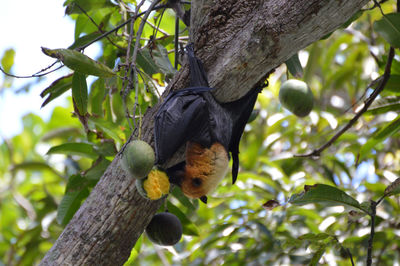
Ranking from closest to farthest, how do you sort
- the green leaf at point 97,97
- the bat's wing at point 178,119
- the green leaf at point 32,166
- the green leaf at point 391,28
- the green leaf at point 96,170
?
1. the bat's wing at point 178,119
2. the green leaf at point 391,28
3. the green leaf at point 96,170
4. the green leaf at point 97,97
5. the green leaf at point 32,166

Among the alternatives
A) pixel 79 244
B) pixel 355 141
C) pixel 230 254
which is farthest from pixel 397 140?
pixel 79 244

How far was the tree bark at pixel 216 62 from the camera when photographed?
181 cm

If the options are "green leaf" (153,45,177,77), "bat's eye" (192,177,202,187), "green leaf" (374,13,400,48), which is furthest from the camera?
"green leaf" (153,45,177,77)

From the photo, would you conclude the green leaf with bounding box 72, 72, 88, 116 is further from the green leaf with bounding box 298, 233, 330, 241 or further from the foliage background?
the green leaf with bounding box 298, 233, 330, 241

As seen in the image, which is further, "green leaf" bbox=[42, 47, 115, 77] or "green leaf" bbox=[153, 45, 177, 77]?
"green leaf" bbox=[153, 45, 177, 77]

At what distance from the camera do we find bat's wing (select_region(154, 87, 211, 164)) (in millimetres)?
1872

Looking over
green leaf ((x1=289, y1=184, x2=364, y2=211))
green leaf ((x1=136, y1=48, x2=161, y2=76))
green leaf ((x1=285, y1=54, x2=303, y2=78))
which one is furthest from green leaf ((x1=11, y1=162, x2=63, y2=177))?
green leaf ((x1=289, y1=184, x2=364, y2=211))

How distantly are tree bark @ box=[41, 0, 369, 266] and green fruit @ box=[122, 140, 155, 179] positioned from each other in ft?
1.04

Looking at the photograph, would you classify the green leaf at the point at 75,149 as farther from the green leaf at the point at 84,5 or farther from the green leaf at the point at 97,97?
the green leaf at the point at 84,5

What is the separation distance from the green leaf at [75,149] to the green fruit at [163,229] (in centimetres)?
71

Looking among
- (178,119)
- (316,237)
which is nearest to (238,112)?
(178,119)

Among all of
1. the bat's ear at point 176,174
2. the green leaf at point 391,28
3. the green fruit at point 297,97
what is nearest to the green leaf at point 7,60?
the bat's ear at point 176,174

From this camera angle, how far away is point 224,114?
2098 millimetres

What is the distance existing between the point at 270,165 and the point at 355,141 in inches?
28.4
